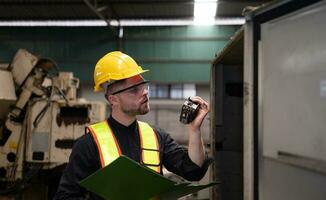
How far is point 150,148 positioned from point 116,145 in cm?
22

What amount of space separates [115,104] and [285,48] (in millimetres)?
980

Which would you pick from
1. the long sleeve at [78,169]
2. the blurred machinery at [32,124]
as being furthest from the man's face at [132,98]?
the blurred machinery at [32,124]

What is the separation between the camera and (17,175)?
4910 millimetres

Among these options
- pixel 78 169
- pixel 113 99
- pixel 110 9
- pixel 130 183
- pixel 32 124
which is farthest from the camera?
pixel 110 9

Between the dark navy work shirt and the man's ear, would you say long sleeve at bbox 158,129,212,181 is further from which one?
the man's ear

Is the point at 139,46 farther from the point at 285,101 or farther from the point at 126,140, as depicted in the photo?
the point at 285,101

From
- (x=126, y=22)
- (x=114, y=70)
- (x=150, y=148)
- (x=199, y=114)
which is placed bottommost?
(x=150, y=148)

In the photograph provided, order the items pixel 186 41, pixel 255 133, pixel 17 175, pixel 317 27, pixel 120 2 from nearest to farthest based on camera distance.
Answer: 1. pixel 317 27
2. pixel 255 133
3. pixel 17 175
4. pixel 120 2
5. pixel 186 41

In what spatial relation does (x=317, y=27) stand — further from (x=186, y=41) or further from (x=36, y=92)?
(x=186, y=41)

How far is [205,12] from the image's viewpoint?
28.3 ft

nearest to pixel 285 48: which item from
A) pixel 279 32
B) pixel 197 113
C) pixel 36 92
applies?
pixel 279 32

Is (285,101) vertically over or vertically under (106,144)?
over

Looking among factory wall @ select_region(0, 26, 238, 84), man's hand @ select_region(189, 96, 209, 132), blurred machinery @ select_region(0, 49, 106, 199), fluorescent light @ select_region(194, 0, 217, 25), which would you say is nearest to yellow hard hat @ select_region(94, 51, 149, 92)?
man's hand @ select_region(189, 96, 209, 132)

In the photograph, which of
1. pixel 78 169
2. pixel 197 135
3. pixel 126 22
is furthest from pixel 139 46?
pixel 78 169
